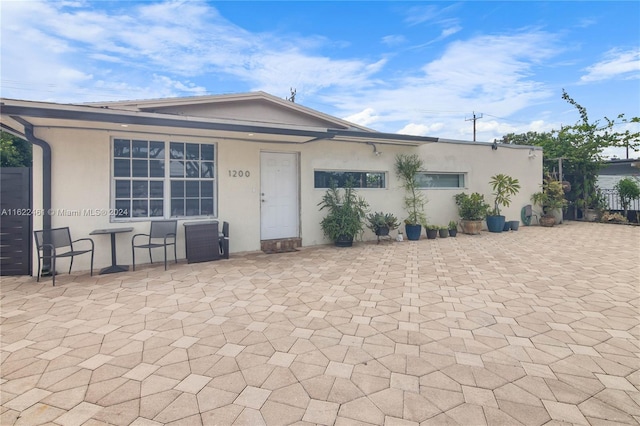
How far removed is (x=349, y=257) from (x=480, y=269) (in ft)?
8.01

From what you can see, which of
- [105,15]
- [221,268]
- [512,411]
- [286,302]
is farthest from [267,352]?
[105,15]

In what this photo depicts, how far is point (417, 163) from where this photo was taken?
8938 millimetres

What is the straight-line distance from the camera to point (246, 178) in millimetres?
6934

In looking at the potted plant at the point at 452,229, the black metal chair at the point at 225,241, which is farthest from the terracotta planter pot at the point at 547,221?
the black metal chair at the point at 225,241

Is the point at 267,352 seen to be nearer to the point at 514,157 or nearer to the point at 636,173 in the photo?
the point at 514,157

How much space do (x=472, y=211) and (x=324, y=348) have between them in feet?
27.4

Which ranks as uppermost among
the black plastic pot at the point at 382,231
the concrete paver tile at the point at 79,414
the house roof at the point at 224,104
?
the house roof at the point at 224,104

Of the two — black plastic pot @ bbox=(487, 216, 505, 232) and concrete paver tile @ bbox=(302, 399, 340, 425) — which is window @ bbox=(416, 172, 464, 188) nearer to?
black plastic pot @ bbox=(487, 216, 505, 232)

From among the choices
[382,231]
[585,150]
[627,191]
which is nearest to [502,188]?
[382,231]

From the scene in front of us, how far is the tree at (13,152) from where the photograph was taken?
13083 mm

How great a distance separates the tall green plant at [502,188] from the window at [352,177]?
13.6 feet

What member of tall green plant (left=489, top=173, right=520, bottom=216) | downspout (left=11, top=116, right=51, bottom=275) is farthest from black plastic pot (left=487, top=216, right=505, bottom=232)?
downspout (left=11, top=116, right=51, bottom=275)

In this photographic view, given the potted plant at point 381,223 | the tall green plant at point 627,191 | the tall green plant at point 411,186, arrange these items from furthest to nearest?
the tall green plant at point 627,191 < the tall green plant at point 411,186 < the potted plant at point 381,223

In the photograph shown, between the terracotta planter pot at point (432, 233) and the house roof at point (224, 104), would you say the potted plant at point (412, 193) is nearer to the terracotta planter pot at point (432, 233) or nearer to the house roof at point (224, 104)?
the terracotta planter pot at point (432, 233)
